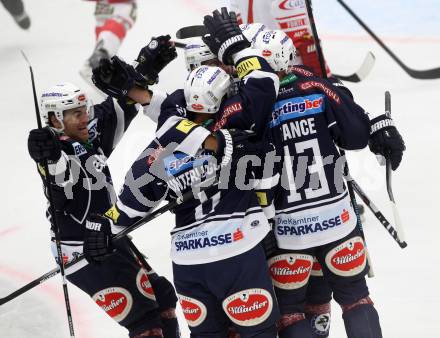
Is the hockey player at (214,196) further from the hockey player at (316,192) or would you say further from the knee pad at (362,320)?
the knee pad at (362,320)

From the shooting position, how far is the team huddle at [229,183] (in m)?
3.59

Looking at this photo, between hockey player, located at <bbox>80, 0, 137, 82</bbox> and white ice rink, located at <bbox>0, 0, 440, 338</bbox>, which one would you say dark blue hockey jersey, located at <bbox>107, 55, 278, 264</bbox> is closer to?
white ice rink, located at <bbox>0, 0, 440, 338</bbox>

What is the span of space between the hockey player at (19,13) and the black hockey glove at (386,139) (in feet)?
6.32

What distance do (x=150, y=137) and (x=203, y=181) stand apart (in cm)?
391

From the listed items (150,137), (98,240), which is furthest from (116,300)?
(150,137)

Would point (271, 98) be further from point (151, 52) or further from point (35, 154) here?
point (35, 154)

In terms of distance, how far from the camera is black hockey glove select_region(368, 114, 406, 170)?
3.95 m

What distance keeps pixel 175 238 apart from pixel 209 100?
61 cm

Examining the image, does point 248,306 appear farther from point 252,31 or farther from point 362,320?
point 252,31

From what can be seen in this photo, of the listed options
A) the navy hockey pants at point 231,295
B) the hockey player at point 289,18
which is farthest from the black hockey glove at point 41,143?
the hockey player at point 289,18

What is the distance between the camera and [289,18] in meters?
5.06

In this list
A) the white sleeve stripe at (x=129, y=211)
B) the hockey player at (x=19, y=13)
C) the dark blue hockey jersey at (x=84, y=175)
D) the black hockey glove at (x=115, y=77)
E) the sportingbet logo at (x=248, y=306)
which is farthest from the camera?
the dark blue hockey jersey at (x=84, y=175)

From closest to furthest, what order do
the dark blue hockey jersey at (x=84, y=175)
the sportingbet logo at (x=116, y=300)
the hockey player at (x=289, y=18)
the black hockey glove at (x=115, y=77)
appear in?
the black hockey glove at (x=115, y=77), the dark blue hockey jersey at (x=84, y=175), the sportingbet logo at (x=116, y=300), the hockey player at (x=289, y=18)

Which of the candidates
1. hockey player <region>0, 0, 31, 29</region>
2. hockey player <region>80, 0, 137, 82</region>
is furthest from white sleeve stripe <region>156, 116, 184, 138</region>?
hockey player <region>80, 0, 137, 82</region>
